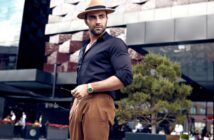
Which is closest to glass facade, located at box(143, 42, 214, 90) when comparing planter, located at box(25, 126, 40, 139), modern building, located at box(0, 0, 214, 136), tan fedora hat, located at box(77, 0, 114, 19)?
modern building, located at box(0, 0, 214, 136)

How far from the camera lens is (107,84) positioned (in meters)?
1.78

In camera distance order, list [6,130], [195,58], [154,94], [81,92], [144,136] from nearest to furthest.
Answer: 1. [81,92]
2. [144,136]
3. [154,94]
4. [6,130]
5. [195,58]

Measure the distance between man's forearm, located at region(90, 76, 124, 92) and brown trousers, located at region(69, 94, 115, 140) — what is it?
0.07 meters

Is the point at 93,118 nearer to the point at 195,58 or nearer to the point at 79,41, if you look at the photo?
the point at 195,58

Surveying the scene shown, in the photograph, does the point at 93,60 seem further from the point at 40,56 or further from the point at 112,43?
the point at 40,56

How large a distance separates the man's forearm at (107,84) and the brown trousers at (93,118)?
2.7 inches

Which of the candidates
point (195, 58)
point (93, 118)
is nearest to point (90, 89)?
point (93, 118)

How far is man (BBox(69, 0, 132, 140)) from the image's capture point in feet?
5.84

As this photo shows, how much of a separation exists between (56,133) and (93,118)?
53.8ft

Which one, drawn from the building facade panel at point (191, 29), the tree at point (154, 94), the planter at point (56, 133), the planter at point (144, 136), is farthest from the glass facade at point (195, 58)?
the planter at point (144, 136)

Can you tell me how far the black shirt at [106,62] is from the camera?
180 centimetres

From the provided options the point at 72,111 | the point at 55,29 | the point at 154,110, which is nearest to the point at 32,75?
the point at 55,29

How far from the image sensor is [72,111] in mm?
1946

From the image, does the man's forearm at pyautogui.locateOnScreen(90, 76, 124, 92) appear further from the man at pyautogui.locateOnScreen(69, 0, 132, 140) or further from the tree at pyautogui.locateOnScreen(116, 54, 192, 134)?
the tree at pyautogui.locateOnScreen(116, 54, 192, 134)
